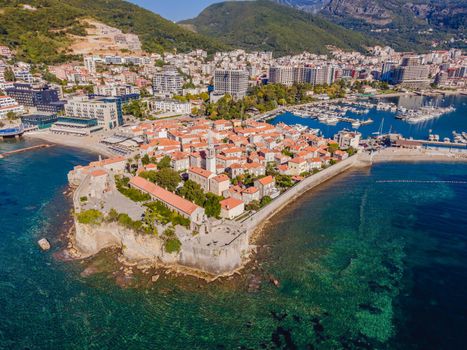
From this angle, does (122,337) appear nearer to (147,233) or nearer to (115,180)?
(147,233)

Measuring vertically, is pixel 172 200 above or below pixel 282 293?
above

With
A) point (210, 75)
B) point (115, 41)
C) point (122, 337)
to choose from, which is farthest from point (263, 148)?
point (115, 41)

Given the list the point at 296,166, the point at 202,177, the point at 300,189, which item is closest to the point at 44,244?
the point at 202,177

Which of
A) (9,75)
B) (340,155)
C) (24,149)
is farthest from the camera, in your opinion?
(9,75)

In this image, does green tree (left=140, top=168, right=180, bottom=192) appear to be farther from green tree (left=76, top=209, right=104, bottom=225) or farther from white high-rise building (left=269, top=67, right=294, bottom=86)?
white high-rise building (left=269, top=67, right=294, bottom=86)

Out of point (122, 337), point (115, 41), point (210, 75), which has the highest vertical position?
point (115, 41)

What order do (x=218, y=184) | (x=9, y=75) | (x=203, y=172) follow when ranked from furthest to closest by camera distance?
(x=9, y=75)
(x=203, y=172)
(x=218, y=184)

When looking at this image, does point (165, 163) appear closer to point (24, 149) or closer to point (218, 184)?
point (218, 184)
